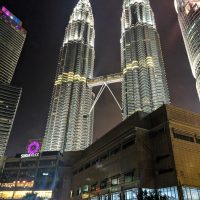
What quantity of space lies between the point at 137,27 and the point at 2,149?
134m

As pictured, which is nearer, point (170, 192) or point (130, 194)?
point (170, 192)

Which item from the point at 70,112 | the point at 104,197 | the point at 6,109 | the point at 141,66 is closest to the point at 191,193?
the point at 104,197

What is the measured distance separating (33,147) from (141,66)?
8505 cm

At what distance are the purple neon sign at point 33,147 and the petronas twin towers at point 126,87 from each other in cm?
2932

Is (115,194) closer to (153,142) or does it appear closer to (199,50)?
(153,142)

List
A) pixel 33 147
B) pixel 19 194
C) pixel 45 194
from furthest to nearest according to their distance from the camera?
pixel 33 147, pixel 19 194, pixel 45 194

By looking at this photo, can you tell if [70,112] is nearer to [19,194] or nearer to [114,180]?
[19,194]

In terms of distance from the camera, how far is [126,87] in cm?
16025

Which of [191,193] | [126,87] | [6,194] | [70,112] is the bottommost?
[191,193]

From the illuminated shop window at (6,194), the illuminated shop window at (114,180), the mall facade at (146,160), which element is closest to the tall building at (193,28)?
the mall facade at (146,160)

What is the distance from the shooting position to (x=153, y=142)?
64.7 metres

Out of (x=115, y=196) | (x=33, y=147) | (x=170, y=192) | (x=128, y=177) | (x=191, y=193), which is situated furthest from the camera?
(x=33, y=147)

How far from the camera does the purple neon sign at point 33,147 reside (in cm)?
12797

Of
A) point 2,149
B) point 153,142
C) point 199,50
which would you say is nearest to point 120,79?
A: point 199,50
